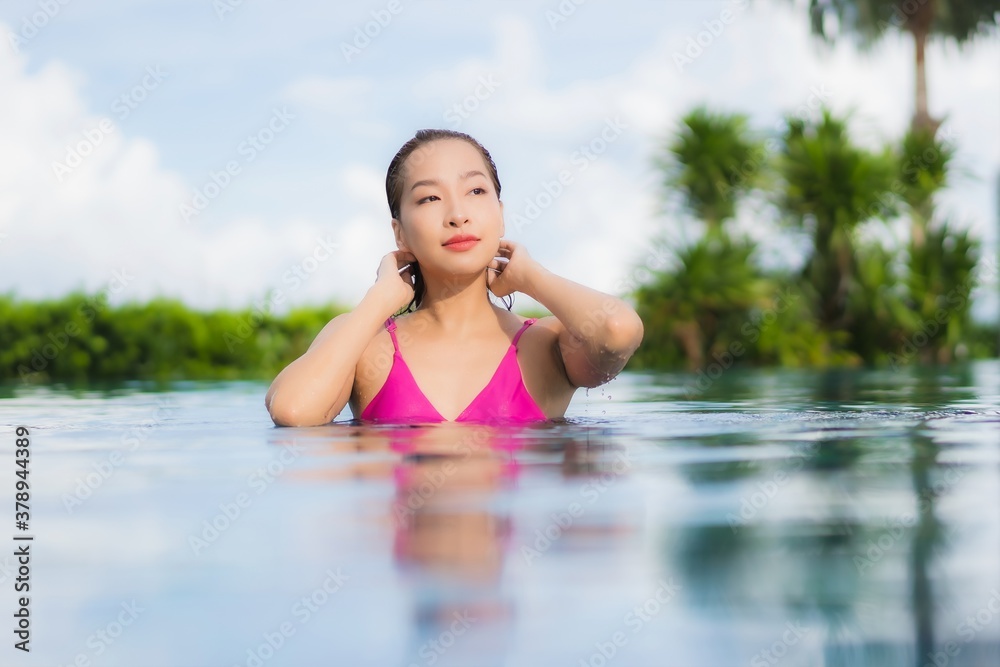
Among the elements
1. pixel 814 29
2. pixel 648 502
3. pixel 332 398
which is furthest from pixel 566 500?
pixel 814 29

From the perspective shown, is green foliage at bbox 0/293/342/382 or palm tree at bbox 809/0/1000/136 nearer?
green foliage at bbox 0/293/342/382

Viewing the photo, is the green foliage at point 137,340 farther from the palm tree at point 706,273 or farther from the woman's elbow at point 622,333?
the woman's elbow at point 622,333

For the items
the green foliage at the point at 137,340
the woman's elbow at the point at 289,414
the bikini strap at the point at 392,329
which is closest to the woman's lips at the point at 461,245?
the bikini strap at the point at 392,329

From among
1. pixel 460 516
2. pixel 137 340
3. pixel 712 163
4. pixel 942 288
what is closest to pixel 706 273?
pixel 712 163

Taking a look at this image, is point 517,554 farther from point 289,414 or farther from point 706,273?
point 706,273

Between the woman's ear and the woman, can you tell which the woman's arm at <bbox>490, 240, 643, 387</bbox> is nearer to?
the woman

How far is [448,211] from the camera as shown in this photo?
3.39 m

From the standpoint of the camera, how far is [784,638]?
1.10 m

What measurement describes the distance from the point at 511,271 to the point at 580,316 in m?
0.37

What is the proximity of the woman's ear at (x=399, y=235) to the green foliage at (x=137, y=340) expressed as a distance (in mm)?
6382

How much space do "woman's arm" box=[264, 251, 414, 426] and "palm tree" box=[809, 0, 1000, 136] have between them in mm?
17526

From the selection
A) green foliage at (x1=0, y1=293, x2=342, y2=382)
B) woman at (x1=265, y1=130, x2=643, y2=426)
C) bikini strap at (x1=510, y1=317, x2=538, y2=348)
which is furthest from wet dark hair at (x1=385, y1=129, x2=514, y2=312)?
green foliage at (x1=0, y1=293, x2=342, y2=382)

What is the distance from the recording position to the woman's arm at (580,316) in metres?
3.30

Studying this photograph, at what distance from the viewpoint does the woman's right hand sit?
3.53 meters
